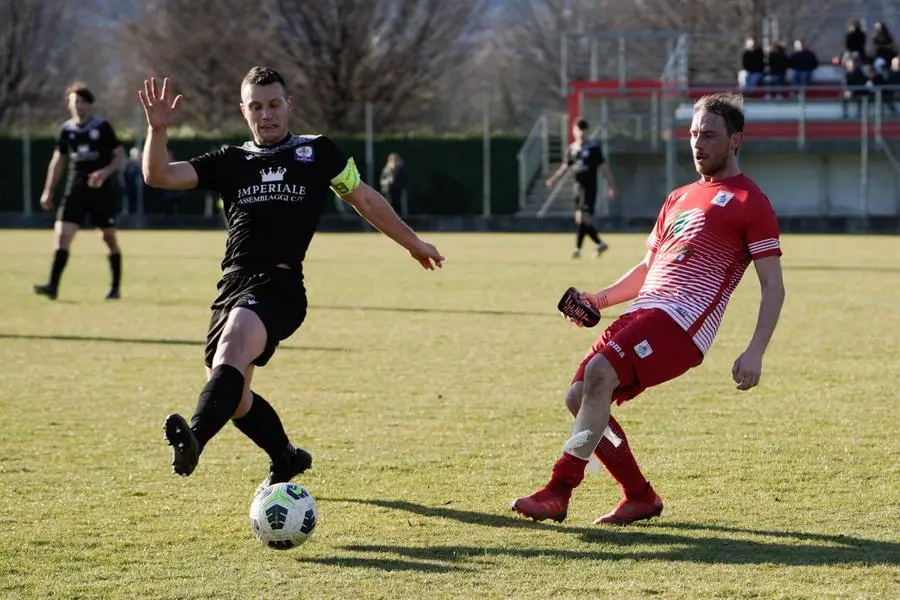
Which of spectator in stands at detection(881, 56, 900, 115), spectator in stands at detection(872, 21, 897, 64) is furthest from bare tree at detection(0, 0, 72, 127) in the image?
spectator in stands at detection(881, 56, 900, 115)

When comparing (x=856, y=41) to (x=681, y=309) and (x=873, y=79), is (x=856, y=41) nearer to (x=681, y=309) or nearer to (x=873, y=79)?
(x=873, y=79)

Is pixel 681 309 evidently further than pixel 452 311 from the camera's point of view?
No

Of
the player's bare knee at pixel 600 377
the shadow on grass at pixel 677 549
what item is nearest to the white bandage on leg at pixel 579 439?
the player's bare knee at pixel 600 377

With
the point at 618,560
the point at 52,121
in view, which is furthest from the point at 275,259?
the point at 52,121

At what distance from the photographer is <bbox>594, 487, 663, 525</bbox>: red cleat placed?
5688 mm

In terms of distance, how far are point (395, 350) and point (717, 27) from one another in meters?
39.1

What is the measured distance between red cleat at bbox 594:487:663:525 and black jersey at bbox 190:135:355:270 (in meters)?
1.58

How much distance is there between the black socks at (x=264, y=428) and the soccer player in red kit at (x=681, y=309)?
44.4 inches

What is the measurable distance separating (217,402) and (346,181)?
1.19 m

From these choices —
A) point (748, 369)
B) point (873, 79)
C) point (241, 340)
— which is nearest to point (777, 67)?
point (873, 79)

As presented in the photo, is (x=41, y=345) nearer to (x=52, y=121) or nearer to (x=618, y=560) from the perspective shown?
(x=618, y=560)

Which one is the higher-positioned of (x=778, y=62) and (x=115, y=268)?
(x=778, y=62)

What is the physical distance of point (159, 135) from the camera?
5.76 metres

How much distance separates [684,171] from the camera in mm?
34062
